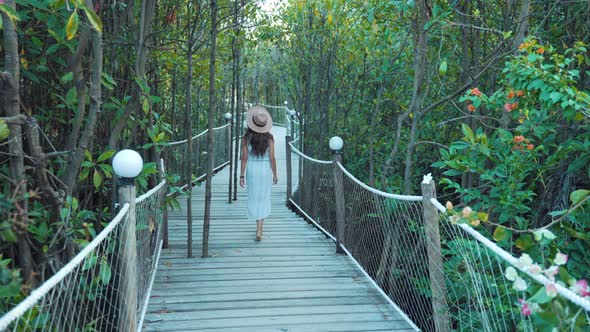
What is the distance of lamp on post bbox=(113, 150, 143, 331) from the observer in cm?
260

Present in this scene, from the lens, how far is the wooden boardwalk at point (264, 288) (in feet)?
10.4

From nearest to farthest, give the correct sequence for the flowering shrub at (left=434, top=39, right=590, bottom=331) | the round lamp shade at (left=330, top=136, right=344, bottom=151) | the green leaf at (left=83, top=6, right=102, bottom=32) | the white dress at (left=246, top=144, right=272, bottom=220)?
the green leaf at (left=83, top=6, right=102, bottom=32)
the flowering shrub at (left=434, top=39, right=590, bottom=331)
the round lamp shade at (left=330, top=136, right=344, bottom=151)
the white dress at (left=246, top=144, right=272, bottom=220)

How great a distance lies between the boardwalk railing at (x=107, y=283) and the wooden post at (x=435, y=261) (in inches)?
59.5

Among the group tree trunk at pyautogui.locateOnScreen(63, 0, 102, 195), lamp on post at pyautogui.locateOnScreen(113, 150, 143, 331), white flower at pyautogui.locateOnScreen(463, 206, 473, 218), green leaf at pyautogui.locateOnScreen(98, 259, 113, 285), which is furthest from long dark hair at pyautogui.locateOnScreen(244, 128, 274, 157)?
white flower at pyautogui.locateOnScreen(463, 206, 473, 218)

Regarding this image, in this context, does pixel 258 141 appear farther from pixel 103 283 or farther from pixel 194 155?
pixel 194 155

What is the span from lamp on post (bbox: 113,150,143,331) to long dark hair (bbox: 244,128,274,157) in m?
2.62

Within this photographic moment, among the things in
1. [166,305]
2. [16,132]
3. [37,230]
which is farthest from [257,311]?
[16,132]

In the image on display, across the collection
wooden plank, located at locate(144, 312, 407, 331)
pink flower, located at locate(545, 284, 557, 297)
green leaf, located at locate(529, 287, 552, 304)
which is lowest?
wooden plank, located at locate(144, 312, 407, 331)

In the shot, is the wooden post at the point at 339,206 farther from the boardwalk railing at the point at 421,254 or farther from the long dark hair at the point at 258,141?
the long dark hair at the point at 258,141

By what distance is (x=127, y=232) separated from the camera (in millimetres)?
2607

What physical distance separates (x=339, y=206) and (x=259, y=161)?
3.43 feet

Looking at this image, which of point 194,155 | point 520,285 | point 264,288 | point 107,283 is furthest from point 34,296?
point 194,155

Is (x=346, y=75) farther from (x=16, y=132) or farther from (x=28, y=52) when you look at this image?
(x=16, y=132)

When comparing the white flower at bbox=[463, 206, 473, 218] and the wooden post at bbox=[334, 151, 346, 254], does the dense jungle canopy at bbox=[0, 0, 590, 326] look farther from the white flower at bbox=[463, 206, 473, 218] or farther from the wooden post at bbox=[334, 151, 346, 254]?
the wooden post at bbox=[334, 151, 346, 254]
